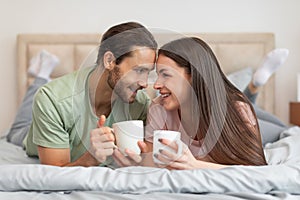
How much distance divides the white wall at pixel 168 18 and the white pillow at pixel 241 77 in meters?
0.30

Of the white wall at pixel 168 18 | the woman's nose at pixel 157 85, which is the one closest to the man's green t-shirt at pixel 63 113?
the woman's nose at pixel 157 85

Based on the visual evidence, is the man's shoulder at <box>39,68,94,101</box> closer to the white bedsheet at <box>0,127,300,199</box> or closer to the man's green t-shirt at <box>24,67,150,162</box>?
the man's green t-shirt at <box>24,67,150,162</box>

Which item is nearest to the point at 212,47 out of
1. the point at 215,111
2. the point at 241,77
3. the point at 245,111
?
the point at 241,77

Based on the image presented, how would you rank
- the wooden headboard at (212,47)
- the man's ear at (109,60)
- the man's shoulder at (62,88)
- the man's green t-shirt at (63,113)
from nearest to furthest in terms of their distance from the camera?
the man's ear at (109,60), the man's green t-shirt at (63,113), the man's shoulder at (62,88), the wooden headboard at (212,47)

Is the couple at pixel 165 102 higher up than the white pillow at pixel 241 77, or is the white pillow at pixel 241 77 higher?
the couple at pixel 165 102

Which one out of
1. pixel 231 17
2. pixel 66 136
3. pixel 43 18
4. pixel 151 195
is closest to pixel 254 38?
pixel 231 17

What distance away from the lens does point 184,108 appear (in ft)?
3.75

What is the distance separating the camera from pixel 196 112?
1.16 m

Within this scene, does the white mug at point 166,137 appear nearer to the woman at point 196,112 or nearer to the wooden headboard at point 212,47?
the woman at point 196,112

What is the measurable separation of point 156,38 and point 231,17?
1.67 meters

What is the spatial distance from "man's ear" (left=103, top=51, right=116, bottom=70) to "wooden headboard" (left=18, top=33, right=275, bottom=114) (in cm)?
153

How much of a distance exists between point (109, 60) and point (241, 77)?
1.45 metres

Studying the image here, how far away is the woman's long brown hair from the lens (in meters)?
1.17

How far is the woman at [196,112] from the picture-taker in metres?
1.14
